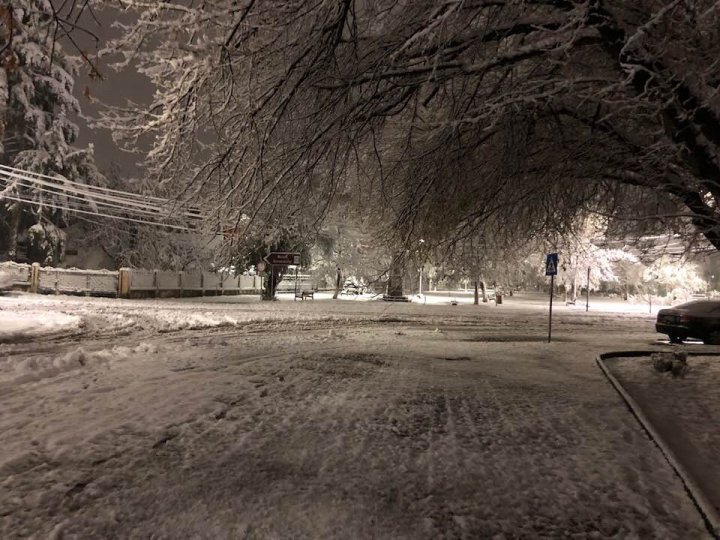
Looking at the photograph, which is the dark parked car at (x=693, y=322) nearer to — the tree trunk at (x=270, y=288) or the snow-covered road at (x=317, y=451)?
the snow-covered road at (x=317, y=451)

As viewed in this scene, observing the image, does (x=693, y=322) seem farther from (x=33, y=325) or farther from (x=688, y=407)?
(x=33, y=325)

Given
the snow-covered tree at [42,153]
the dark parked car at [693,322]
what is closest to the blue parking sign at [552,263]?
the dark parked car at [693,322]

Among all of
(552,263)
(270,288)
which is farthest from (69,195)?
(552,263)

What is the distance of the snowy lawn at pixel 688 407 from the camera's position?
192 inches

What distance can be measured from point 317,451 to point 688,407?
17.4ft

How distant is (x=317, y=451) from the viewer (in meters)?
4.83

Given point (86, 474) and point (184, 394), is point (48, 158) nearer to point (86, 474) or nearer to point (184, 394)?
point (184, 394)

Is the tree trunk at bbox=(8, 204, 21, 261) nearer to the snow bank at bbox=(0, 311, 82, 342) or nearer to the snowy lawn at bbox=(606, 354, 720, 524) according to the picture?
the snow bank at bbox=(0, 311, 82, 342)

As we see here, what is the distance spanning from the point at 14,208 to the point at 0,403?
3099cm

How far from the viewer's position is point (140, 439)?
492 centimetres

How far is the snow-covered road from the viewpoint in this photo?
3553 millimetres

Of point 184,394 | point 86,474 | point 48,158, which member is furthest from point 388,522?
point 48,158

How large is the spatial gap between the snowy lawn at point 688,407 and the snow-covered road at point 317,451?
329 mm

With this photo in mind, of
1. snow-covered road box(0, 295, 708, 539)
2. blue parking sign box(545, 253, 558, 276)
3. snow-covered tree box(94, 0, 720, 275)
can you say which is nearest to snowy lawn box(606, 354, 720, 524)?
snow-covered road box(0, 295, 708, 539)
